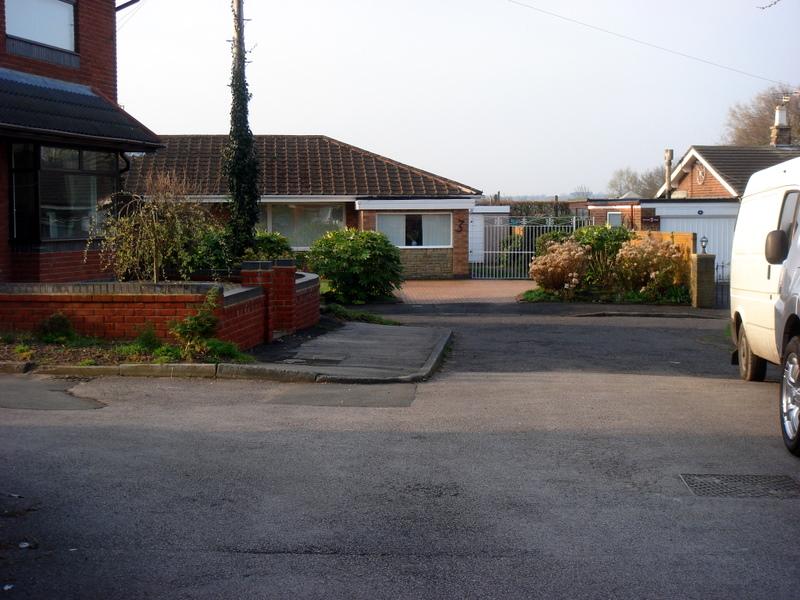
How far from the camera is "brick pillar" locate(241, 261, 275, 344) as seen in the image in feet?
47.6

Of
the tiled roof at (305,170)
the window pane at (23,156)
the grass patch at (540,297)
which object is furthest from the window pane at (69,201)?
the tiled roof at (305,170)

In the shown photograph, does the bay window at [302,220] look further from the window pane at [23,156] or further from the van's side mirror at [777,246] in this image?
the van's side mirror at [777,246]

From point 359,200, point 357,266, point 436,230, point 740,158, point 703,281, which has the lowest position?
point 703,281

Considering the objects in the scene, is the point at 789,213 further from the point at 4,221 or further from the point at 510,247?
the point at 510,247

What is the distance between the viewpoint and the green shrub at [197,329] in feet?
39.5

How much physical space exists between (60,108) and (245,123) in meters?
5.23

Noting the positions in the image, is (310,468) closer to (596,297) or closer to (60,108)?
(60,108)

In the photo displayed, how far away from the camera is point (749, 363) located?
11836 millimetres

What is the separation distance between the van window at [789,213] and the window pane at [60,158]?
12.4m

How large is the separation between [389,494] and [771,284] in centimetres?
540

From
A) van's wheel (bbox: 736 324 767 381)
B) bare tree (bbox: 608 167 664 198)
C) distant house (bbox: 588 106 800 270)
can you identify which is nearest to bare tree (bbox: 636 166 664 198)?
bare tree (bbox: 608 167 664 198)

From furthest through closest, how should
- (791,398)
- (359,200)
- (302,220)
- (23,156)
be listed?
(302,220)
(359,200)
(23,156)
(791,398)

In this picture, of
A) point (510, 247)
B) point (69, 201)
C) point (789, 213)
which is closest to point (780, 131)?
point (510, 247)

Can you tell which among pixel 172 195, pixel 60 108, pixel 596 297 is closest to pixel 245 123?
pixel 60 108
